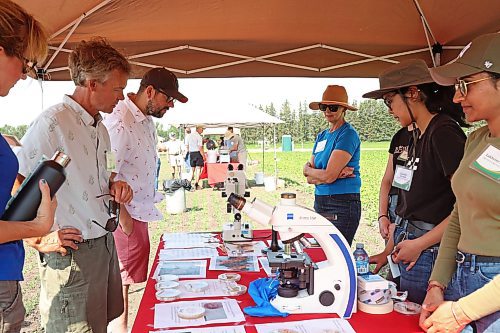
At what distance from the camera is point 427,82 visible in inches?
67.6

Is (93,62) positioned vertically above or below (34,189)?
above

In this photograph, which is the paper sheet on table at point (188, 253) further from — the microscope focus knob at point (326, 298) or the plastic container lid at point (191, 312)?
the microscope focus knob at point (326, 298)

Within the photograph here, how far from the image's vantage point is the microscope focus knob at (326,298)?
4.32 feet

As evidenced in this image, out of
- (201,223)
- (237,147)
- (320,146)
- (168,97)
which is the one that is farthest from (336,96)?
(237,147)

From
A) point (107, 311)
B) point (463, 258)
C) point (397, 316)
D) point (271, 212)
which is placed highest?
point (271, 212)

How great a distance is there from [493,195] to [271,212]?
2.07ft


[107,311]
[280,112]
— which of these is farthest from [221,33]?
[280,112]

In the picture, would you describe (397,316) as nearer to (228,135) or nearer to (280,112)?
(228,135)

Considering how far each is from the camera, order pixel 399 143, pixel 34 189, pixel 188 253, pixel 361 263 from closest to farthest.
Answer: pixel 34 189, pixel 361 263, pixel 188 253, pixel 399 143

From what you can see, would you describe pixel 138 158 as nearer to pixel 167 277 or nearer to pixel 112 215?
pixel 112 215

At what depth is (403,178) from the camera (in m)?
1.74

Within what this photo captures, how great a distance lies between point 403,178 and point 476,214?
1.66ft

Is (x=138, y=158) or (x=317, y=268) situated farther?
(x=138, y=158)

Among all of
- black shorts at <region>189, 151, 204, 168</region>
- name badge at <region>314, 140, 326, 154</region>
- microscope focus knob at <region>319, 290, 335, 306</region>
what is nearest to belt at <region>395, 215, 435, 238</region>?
microscope focus knob at <region>319, 290, 335, 306</region>
